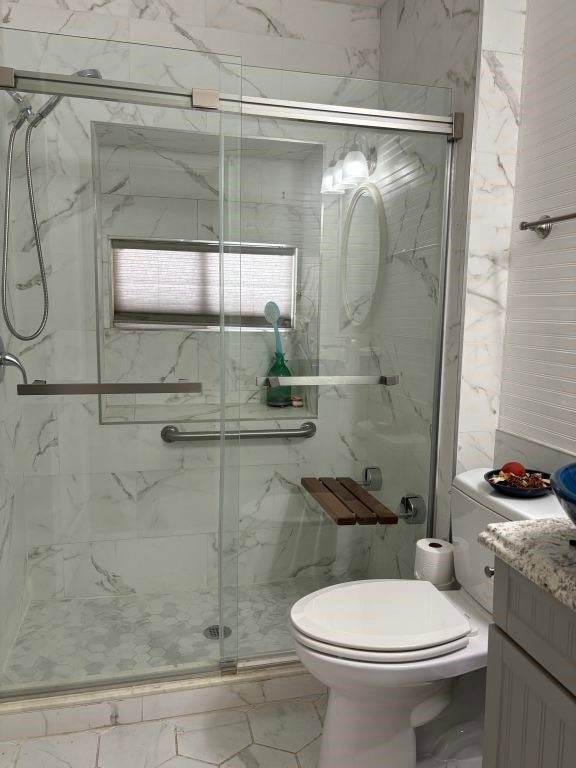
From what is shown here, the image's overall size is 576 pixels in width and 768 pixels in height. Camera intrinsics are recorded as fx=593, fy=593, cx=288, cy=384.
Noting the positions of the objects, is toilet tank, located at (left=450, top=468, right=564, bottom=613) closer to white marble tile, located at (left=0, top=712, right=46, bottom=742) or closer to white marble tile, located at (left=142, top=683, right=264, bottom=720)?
white marble tile, located at (left=142, top=683, right=264, bottom=720)

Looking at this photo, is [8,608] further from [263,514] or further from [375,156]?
[375,156]

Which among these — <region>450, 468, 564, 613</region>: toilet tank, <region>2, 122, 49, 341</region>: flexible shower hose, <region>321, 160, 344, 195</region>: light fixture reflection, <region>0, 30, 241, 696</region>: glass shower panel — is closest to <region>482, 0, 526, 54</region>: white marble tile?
<region>321, 160, 344, 195</region>: light fixture reflection

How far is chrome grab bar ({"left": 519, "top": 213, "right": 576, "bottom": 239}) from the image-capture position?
1.62 metres

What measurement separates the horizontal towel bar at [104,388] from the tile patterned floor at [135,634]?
0.74m

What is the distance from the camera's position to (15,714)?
5.82 feet

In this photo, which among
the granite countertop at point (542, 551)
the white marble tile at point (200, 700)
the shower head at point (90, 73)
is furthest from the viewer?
the white marble tile at point (200, 700)

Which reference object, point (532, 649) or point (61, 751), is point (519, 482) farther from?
point (61, 751)

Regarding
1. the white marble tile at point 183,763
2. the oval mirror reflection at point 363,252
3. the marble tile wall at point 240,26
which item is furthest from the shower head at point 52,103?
the white marble tile at point 183,763

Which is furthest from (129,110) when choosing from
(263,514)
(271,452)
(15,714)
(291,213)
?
(15,714)

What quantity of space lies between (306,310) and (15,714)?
1.53 meters

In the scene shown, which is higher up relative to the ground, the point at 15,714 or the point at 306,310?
the point at 306,310

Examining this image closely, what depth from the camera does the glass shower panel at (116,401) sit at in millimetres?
1876

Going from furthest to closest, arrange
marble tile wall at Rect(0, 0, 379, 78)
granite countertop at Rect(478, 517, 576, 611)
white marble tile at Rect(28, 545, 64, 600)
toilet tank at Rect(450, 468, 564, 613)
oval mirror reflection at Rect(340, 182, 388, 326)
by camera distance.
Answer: marble tile wall at Rect(0, 0, 379, 78), white marble tile at Rect(28, 545, 64, 600), oval mirror reflection at Rect(340, 182, 388, 326), toilet tank at Rect(450, 468, 564, 613), granite countertop at Rect(478, 517, 576, 611)

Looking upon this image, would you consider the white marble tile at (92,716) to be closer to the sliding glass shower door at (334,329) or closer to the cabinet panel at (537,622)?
the sliding glass shower door at (334,329)
